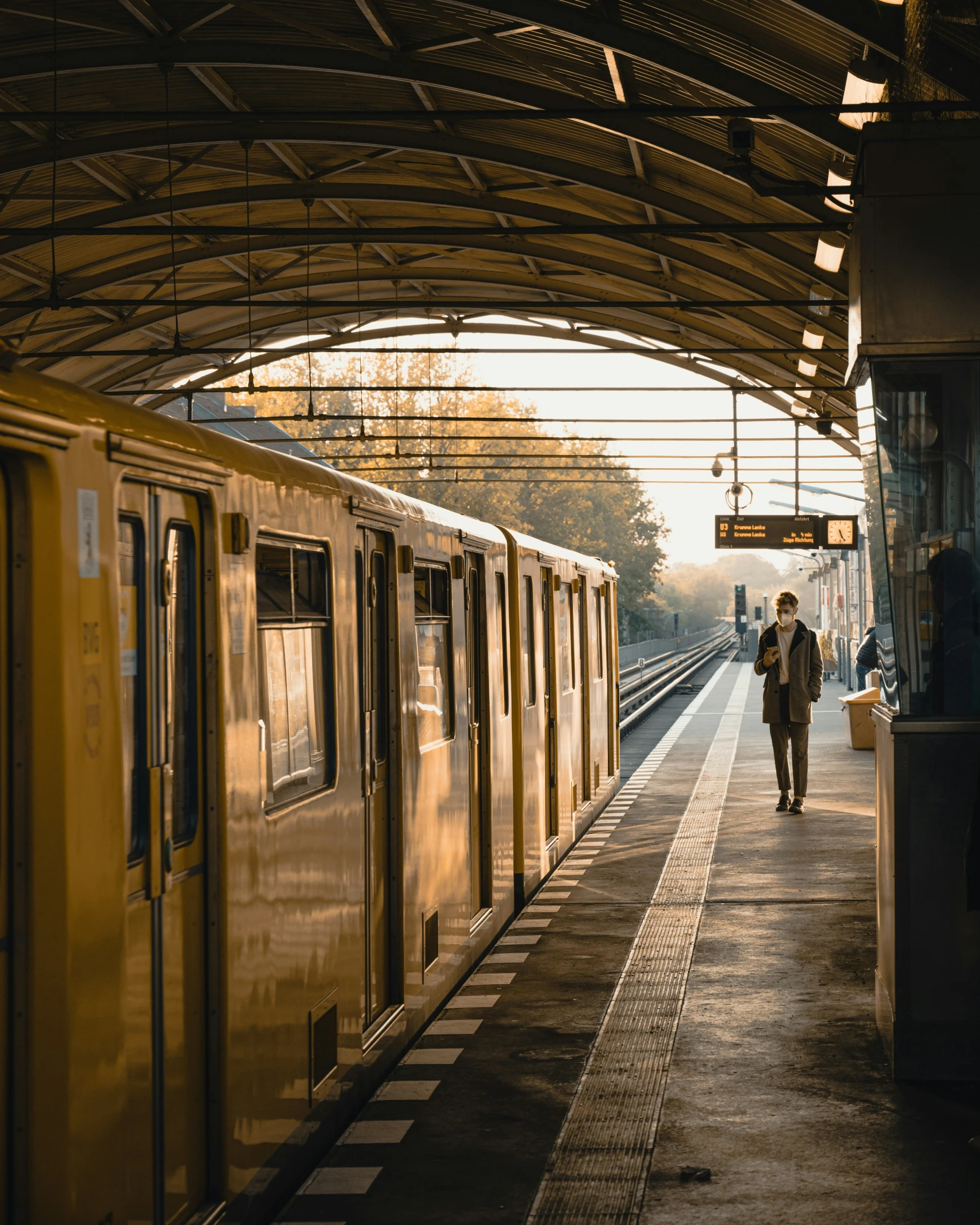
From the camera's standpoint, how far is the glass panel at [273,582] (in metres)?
4.73

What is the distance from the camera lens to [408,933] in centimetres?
664

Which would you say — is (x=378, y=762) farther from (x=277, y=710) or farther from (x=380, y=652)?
(x=277, y=710)

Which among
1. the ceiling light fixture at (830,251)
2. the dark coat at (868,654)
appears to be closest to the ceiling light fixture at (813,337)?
the ceiling light fixture at (830,251)

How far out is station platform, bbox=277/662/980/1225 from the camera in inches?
190

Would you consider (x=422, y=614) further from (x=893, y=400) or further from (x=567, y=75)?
(x=567, y=75)

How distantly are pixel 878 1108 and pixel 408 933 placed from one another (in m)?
2.15

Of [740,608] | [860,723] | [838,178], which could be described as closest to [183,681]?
[838,178]

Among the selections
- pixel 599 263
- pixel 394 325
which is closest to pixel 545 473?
pixel 394 325

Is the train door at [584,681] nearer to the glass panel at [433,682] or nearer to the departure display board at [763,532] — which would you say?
the glass panel at [433,682]

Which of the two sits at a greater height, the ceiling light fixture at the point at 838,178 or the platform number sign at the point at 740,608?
the ceiling light fixture at the point at 838,178

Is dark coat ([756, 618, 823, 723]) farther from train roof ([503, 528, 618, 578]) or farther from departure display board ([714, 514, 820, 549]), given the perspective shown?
departure display board ([714, 514, 820, 549])

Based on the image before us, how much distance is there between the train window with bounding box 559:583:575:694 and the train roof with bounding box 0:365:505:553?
235 inches

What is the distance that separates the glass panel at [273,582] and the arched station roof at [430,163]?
166 inches

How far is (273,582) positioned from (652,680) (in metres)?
37.1
